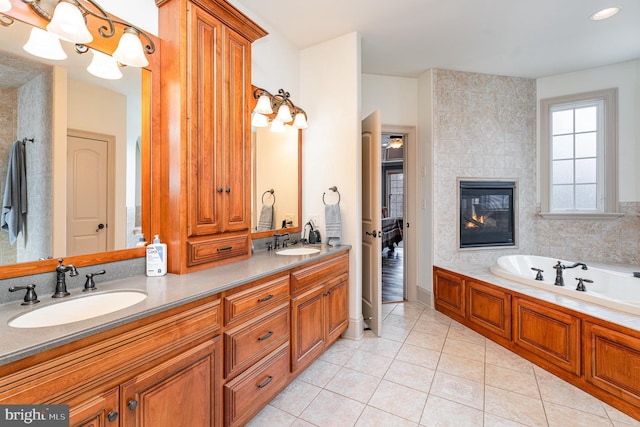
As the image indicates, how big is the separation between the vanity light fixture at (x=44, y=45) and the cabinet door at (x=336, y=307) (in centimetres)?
202

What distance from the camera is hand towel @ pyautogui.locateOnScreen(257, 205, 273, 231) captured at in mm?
2401

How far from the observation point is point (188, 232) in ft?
5.32

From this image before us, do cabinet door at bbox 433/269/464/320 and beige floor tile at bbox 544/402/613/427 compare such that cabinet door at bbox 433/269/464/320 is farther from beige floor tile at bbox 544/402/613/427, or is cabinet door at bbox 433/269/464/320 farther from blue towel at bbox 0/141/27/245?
blue towel at bbox 0/141/27/245

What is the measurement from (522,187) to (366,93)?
2.33m

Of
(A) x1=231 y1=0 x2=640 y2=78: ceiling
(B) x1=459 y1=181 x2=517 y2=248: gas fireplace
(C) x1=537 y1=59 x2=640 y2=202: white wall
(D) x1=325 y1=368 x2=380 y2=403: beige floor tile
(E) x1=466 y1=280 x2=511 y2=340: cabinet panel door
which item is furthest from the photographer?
(B) x1=459 y1=181 x2=517 y2=248: gas fireplace

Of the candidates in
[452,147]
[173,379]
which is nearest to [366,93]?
[452,147]

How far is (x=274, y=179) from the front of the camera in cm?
254

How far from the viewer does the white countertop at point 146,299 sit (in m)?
0.79

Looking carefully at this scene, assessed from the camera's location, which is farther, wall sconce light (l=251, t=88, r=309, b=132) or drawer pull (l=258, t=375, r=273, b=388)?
wall sconce light (l=251, t=88, r=309, b=132)

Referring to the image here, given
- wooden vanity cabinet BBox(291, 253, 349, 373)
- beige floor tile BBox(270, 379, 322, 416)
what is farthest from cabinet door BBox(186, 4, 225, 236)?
beige floor tile BBox(270, 379, 322, 416)

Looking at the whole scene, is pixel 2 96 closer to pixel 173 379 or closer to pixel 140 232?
pixel 140 232

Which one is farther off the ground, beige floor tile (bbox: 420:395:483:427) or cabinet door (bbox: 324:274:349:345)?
cabinet door (bbox: 324:274:349:345)

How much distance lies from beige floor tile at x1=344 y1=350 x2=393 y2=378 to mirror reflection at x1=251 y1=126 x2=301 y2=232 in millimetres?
1249

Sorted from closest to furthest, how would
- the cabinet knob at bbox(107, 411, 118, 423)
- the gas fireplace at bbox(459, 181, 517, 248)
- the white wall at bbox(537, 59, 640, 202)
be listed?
1. the cabinet knob at bbox(107, 411, 118, 423)
2. the white wall at bbox(537, 59, 640, 202)
3. the gas fireplace at bbox(459, 181, 517, 248)
